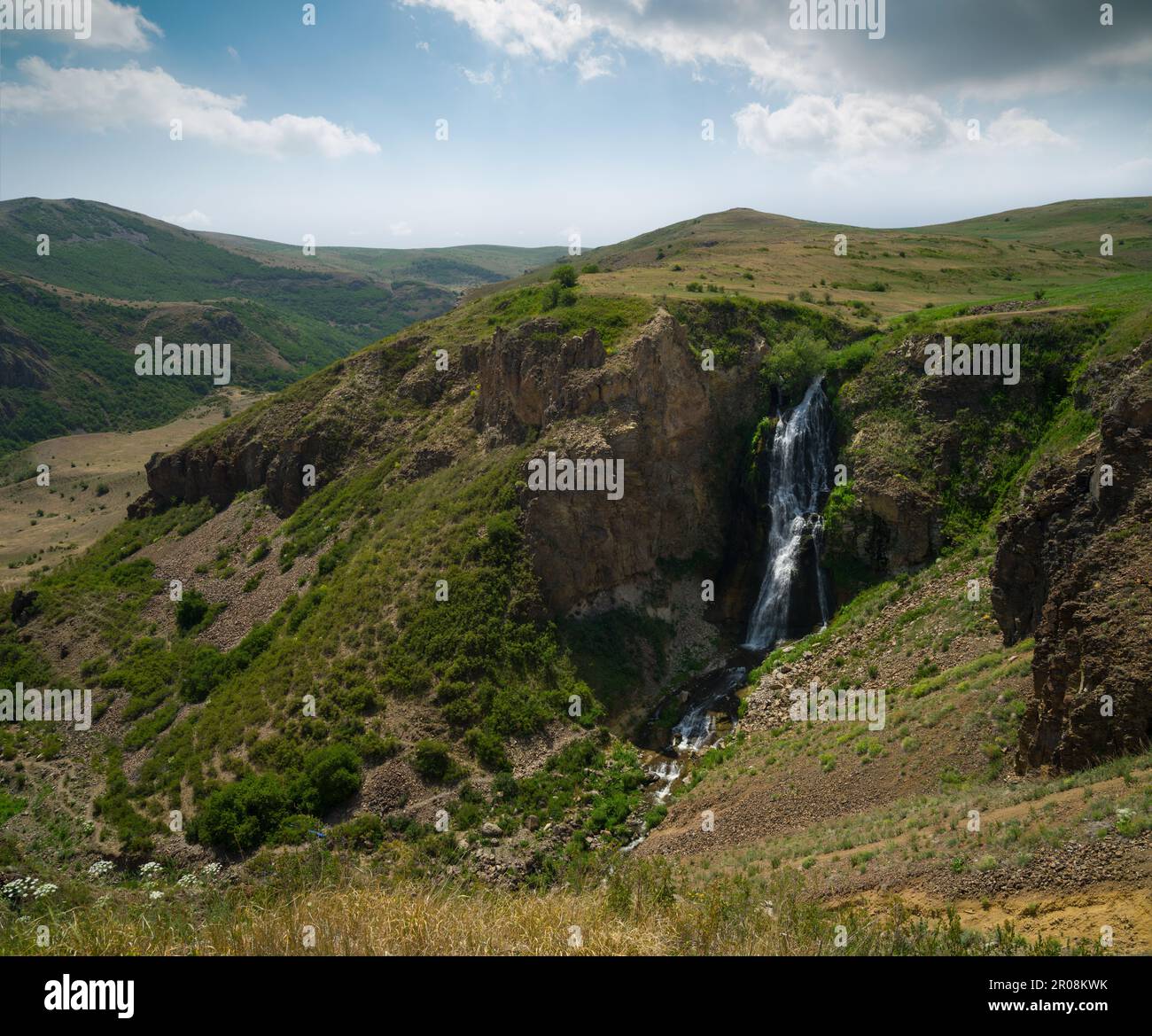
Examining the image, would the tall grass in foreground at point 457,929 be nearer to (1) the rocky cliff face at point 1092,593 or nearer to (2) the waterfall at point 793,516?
(1) the rocky cliff face at point 1092,593

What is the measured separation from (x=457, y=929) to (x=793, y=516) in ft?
104

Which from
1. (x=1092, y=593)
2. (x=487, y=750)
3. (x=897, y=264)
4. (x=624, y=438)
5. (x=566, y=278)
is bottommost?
(x=487, y=750)

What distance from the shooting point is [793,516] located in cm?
3681

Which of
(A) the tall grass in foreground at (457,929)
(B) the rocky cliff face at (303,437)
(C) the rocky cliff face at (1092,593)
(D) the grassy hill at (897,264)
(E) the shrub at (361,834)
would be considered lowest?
(E) the shrub at (361,834)

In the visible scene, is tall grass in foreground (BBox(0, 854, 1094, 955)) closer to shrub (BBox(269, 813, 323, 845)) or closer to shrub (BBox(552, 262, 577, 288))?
shrub (BBox(269, 813, 323, 845))

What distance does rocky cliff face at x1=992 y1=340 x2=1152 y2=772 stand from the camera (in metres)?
15.2

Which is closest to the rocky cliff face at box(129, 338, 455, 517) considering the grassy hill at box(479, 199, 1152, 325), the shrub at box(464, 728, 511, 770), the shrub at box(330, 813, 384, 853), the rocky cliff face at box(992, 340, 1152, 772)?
the grassy hill at box(479, 199, 1152, 325)

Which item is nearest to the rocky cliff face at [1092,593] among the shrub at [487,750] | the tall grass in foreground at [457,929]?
the tall grass in foreground at [457,929]

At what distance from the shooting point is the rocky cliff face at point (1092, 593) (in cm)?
1525

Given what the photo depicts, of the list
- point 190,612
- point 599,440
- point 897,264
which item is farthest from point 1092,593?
point 897,264

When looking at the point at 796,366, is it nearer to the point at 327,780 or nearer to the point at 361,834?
the point at 327,780

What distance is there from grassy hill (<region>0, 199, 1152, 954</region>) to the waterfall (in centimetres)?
110

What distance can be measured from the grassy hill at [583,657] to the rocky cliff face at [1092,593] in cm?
23
